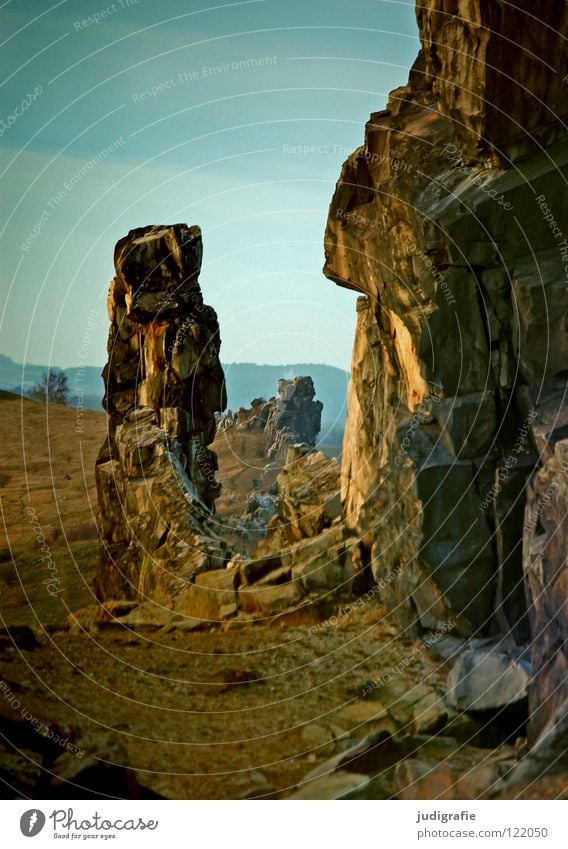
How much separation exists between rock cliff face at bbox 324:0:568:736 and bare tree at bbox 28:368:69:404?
50609 millimetres

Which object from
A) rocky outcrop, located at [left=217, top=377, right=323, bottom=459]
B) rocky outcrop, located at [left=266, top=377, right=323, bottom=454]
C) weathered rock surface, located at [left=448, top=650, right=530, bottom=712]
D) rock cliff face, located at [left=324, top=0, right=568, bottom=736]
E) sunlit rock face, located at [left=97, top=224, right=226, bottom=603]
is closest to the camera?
weathered rock surface, located at [left=448, top=650, right=530, bottom=712]

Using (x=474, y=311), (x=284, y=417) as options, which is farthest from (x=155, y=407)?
(x=284, y=417)

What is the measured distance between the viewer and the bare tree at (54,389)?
69.8m

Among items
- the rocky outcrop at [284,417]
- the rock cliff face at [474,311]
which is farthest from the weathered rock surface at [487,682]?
the rocky outcrop at [284,417]

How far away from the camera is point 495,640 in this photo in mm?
18938

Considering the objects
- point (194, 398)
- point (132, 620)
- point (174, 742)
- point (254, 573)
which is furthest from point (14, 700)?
point (194, 398)

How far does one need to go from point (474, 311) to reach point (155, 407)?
1643cm

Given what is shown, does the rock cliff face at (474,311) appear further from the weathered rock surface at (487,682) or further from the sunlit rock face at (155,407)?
the sunlit rock face at (155,407)

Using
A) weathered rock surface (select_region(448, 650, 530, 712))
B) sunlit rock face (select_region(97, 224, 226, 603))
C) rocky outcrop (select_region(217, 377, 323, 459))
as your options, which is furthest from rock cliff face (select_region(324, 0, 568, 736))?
rocky outcrop (select_region(217, 377, 323, 459))

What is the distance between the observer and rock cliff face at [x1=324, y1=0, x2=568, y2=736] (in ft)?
60.1

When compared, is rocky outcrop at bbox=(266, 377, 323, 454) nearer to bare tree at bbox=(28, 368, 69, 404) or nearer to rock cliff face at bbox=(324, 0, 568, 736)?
bare tree at bbox=(28, 368, 69, 404)

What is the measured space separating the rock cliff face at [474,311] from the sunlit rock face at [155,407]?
9.43 meters

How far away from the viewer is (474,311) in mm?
20688
